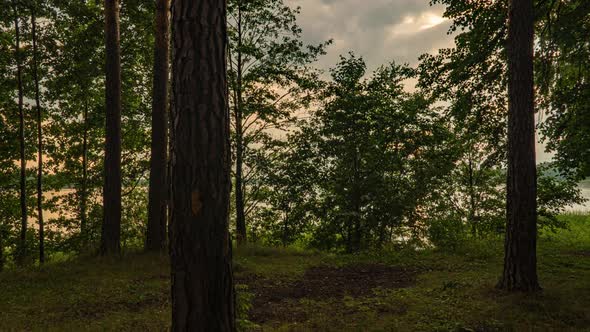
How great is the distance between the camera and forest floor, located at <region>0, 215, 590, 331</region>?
4.90 meters

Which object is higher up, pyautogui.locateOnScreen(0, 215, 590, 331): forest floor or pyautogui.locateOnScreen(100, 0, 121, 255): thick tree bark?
pyautogui.locateOnScreen(100, 0, 121, 255): thick tree bark

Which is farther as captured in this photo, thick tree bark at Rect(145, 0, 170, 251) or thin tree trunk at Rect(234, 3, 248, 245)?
thin tree trunk at Rect(234, 3, 248, 245)

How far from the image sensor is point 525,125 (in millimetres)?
5898

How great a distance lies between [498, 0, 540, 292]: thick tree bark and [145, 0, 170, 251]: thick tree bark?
8.72 metres

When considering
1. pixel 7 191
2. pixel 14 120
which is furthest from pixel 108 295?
pixel 7 191

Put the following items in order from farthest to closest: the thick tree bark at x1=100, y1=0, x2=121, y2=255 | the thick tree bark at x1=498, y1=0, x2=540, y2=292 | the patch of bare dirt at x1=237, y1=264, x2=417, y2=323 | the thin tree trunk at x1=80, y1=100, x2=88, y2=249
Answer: the thin tree trunk at x1=80, y1=100, x2=88, y2=249 < the thick tree bark at x1=100, y1=0, x2=121, y2=255 < the thick tree bark at x1=498, y1=0, x2=540, y2=292 < the patch of bare dirt at x1=237, y1=264, x2=417, y2=323

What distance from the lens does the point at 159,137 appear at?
9.77m

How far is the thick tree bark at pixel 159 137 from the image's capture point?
955cm

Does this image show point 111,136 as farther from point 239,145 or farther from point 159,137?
point 239,145

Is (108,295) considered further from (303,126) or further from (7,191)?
(7,191)

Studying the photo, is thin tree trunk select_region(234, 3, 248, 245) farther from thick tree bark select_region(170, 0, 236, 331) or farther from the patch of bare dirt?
thick tree bark select_region(170, 0, 236, 331)

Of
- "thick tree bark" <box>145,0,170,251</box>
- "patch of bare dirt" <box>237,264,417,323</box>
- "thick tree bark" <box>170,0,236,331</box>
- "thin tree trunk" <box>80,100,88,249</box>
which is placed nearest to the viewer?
"thick tree bark" <box>170,0,236,331</box>

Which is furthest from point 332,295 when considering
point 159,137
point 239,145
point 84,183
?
point 84,183

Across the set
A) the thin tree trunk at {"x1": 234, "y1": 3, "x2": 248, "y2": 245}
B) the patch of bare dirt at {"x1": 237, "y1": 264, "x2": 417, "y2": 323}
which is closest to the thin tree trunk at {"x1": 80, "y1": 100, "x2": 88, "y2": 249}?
the thin tree trunk at {"x1": 234, "y1": 3, "x2": 248, "y2": 245}
